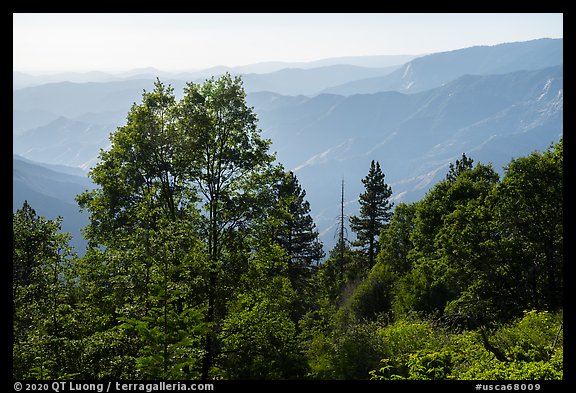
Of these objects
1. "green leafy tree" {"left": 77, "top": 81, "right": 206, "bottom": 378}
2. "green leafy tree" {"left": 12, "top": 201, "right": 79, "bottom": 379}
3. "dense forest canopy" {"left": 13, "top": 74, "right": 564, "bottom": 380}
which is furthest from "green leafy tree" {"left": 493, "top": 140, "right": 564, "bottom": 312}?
"green leafy tree" {"left": 12, "top": 201, "right": 79, "bottom": 379}

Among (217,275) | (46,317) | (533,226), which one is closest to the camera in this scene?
(46,317)

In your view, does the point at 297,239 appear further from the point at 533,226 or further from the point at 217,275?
the point at 217,275

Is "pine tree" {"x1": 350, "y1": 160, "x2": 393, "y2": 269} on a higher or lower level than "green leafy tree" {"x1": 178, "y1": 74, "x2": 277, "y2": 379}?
higher

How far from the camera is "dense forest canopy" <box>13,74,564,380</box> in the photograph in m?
12.5

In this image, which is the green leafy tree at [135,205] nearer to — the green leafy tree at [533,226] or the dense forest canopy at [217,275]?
the dense forest canopy at [217,275]

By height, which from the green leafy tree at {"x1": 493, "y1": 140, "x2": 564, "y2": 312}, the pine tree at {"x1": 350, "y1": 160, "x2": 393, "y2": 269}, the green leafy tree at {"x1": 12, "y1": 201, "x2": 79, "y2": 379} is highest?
the pine tree at {"x1": 350, "y1": 160, "x2": 393, "y2": 269}

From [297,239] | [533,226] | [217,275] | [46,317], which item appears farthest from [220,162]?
[297,239]

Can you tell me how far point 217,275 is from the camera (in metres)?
16.0

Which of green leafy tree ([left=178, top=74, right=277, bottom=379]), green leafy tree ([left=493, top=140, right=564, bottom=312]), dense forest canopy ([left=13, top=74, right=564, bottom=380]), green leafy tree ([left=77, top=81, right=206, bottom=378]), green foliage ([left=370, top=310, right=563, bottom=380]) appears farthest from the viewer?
green leafy tree ([left=493, top=140, right=564, bottom=312])

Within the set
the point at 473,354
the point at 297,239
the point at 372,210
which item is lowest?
the point at 473,354

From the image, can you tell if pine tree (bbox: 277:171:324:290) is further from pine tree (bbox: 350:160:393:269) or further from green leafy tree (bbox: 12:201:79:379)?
green leafy tree (bbox: 12:201:79:379)
